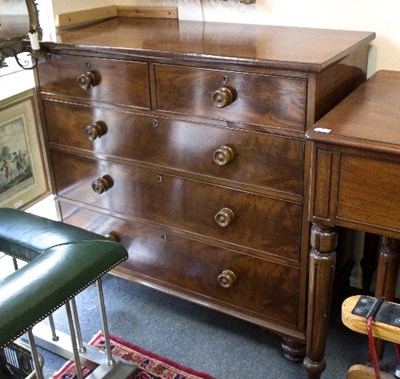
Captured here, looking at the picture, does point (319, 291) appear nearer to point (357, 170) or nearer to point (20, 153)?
point (357, 170)

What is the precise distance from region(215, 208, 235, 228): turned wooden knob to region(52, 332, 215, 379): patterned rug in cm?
48

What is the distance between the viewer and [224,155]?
4.86ft

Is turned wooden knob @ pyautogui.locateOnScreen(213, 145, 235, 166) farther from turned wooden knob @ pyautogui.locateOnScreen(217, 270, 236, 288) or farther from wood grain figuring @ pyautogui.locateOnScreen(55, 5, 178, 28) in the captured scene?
wood grain figuring @ pyautogui.locateOnScreen(55, 5, 178, 28)

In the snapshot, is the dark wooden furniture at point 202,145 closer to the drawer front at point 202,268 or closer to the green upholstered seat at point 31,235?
the drawer front at point 202,268

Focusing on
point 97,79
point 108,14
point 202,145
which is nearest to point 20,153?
point 97,79

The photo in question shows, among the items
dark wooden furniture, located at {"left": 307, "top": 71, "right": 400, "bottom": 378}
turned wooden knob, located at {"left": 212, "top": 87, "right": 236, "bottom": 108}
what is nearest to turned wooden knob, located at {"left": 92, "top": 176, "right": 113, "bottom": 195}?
turned wooden knob, located at {"left": 212, "top": 87, "right": 236, "bottom": 108}

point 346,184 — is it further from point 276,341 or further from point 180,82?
point 276,341

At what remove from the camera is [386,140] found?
1.12 metres

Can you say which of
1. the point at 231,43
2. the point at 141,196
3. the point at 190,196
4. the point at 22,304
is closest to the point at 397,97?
the point at 231,43

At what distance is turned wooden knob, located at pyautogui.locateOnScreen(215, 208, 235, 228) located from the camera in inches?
61.6

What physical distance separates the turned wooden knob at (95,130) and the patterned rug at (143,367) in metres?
0.68

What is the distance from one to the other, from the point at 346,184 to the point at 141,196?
758 mm

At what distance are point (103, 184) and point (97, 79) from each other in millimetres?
344

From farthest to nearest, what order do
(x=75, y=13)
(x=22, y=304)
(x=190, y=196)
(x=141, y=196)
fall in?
1. (x=75, y=13)
2. (x=141, y=196)
3. (x=190, y=196)
4. (x=22, y=304)
